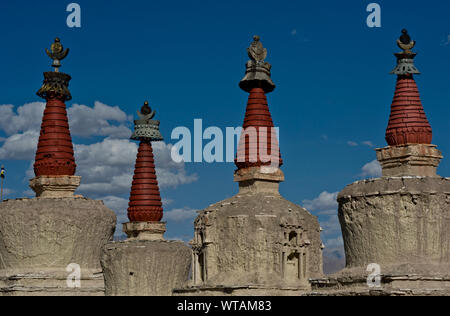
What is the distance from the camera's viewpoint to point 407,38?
33.7 m

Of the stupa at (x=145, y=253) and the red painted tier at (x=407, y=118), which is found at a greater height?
the red painted tier at (x=407, y=118)

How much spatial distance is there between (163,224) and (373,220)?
17.1 metres

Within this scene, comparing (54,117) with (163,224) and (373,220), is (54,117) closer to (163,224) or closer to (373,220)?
(163,224)

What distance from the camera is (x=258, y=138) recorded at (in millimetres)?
42406

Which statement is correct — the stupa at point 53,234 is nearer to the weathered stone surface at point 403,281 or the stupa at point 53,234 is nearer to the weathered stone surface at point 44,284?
the weathered stone surface at point 44,284

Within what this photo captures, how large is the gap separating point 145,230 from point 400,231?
1829 cm

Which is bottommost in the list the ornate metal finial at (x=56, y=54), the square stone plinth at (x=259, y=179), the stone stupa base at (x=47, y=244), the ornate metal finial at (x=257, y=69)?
the stone stupa base at (x=47, y=244)

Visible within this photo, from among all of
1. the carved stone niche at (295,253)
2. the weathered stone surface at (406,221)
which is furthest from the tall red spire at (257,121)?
the weathered stone surface at (406,221)

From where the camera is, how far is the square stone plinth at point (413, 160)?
32656mm

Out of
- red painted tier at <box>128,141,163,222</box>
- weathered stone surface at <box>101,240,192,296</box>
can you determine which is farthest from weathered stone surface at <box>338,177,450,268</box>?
red painted tier at <box>128,141,163,222</box>

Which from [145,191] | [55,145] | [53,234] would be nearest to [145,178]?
[145,191]

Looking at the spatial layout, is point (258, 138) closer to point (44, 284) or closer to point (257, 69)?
point (257, 69)

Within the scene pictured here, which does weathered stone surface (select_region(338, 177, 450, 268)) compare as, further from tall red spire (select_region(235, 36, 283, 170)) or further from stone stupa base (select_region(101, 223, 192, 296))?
stone stupa base (select_region(101, 223, 192, 296))

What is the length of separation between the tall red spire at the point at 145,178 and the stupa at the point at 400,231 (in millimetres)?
15275
